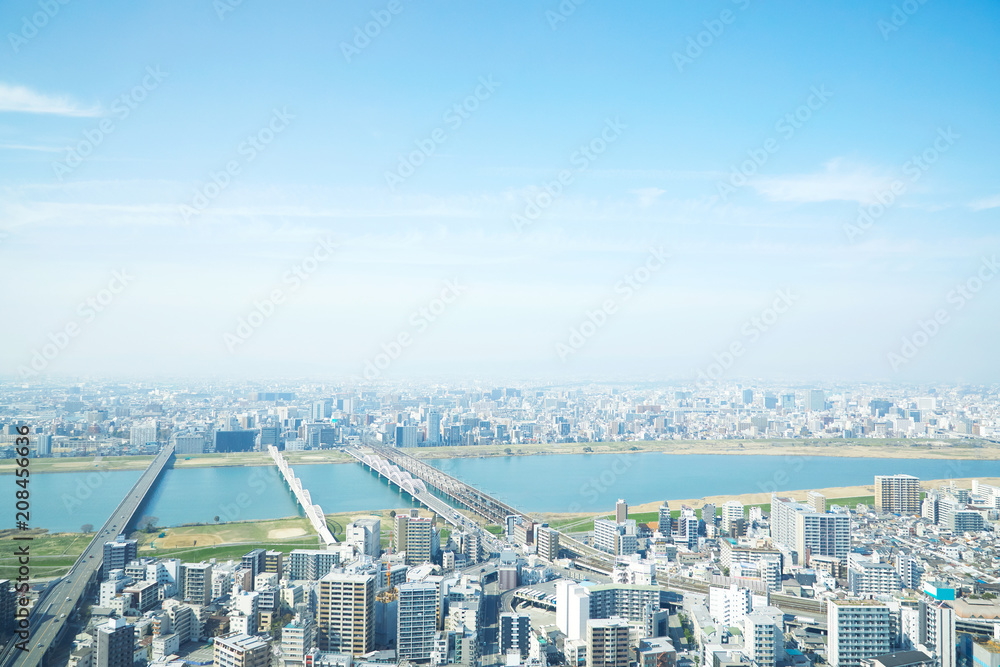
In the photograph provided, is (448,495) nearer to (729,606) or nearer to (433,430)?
(729,606)

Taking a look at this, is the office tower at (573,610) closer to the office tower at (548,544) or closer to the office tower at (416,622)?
the office tower at (416,622)

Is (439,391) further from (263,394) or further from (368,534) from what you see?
(368,534)

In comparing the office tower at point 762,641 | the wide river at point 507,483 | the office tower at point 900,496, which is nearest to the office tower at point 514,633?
the office tower at point 762,641

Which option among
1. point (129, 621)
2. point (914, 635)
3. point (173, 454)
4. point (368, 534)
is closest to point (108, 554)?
point (129, 621)

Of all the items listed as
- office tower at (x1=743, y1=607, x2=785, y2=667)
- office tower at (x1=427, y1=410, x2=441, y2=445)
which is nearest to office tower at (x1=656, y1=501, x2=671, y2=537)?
office tower at (x1=743, y1=607, x2=785, y2=667)

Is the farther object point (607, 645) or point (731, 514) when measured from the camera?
point (731, 514)

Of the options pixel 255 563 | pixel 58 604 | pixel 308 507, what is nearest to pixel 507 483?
pixel 308 507
